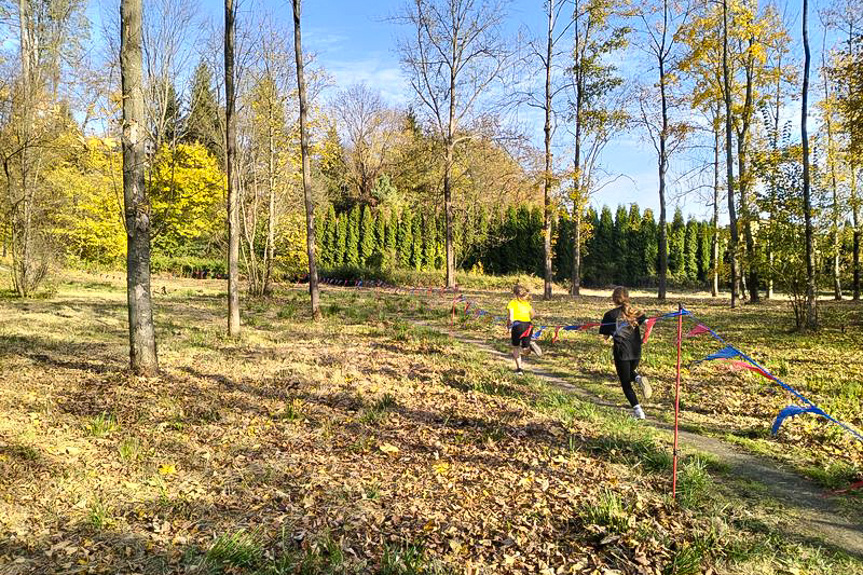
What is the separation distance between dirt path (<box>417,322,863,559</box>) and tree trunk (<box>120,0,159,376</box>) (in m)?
7.41

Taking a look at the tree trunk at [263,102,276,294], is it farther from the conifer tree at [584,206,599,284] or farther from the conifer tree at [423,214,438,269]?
the conifer tree at [584,206,599,284]

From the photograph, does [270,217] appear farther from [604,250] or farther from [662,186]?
[604,250]

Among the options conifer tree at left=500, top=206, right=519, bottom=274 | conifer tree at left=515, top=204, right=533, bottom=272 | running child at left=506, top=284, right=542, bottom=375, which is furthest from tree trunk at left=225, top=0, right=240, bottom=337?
conifer tree at left=515, top=204, right=533, bottom=272

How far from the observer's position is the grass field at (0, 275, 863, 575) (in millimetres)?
3629

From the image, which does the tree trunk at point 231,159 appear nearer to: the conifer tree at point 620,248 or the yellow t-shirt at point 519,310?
the yellow t-shirt at point 519,310

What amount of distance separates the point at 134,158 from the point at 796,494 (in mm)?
8784

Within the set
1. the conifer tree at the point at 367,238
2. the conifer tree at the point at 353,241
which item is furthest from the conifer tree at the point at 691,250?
the conifer tree at the point at 353,241

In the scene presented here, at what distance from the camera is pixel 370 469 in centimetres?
509

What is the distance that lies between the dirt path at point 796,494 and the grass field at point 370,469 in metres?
0.15

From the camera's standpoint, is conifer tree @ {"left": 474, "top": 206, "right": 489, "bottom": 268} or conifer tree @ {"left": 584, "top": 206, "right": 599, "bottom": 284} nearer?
conifer tree @ {"left": 474, "top": 206, "right": 489, "bottom": 268}

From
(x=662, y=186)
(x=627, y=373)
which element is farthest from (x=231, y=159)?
(x=662, y=186)

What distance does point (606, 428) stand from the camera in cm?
620

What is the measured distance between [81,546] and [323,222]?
38143 mm

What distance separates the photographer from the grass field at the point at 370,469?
3.63m
